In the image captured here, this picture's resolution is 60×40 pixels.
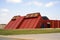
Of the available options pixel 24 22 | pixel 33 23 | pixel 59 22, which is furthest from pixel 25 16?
pixel 59 22

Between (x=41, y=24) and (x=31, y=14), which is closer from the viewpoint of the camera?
(x=41, y=24)

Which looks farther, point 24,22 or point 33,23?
point 24,22

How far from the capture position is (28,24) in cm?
7050

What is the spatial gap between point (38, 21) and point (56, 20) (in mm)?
9900

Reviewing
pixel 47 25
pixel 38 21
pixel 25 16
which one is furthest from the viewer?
pixel 25 16

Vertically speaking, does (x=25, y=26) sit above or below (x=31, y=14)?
below

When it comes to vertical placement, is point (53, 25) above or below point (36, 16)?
below

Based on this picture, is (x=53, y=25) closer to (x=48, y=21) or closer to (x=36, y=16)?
(x=48, y=21)

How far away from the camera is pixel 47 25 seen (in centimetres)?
7231

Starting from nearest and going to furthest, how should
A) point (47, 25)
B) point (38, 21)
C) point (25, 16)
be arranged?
point (38, 21) → point (47, 25) → point (25, 16)

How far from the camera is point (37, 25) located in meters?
67.9

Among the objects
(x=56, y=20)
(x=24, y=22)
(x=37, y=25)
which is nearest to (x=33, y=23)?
(x=37, y=25)

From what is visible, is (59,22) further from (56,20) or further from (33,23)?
(33,23)

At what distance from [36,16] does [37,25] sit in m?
4.15
